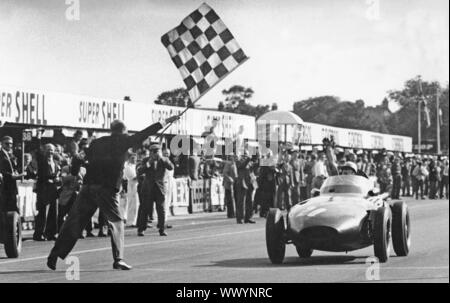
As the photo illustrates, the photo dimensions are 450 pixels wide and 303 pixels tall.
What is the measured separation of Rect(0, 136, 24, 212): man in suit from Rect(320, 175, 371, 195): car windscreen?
3862 millimetres

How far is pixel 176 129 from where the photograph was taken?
5785 millimetres

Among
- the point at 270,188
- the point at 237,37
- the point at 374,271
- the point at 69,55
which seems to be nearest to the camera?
the point at 69,55

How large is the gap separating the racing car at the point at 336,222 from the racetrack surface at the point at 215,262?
0.25 m

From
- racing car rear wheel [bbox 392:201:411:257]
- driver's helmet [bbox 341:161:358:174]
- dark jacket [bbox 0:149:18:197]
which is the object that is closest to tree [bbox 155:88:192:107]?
driver's helmet [bbox 341:161:358:174]

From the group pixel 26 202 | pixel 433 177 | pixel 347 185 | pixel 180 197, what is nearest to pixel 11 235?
pixel 347 185

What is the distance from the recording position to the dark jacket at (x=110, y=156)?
16.2 feet

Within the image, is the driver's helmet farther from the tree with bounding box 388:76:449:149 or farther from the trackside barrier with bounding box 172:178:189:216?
the trackside barrier with bounding box 172:178:189:216

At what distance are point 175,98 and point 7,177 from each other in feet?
18.8

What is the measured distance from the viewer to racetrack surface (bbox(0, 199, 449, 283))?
755 centimetres

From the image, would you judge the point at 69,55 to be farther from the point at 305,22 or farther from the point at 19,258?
the point at 19,258

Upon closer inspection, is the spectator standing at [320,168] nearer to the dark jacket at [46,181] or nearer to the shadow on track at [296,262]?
the shadow on track at [296,262]

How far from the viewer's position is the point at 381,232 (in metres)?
8.45

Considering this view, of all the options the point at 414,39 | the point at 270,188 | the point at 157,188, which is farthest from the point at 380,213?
the point at 157,188
